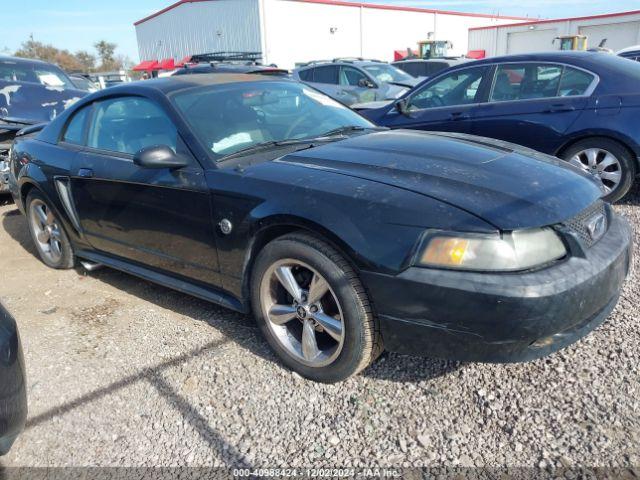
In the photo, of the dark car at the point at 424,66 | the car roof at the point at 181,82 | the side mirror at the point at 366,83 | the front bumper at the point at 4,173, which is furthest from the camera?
the dark car at the point at 424,66

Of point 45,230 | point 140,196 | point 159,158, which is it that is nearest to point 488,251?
point 159,158

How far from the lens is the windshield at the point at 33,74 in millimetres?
8875

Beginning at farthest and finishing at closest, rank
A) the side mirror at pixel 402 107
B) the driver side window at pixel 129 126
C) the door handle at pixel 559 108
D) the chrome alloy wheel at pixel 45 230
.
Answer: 1. the side mirror at pixel 402 107
2. the door handle at pixel 559 108
3. the chrome alloy wheel at pixel 45 230
4. the driver side window at pixel 129 126

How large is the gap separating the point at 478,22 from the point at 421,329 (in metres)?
51.8

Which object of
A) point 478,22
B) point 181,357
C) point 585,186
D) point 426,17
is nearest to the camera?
point 585,186

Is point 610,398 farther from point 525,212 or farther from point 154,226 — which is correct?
point 154,226

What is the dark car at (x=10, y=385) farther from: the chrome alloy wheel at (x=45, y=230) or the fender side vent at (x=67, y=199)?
the chrome alloy wheel at (x=45, y=230)

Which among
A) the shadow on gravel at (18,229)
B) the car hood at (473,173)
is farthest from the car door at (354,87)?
the car hood at (473,173)

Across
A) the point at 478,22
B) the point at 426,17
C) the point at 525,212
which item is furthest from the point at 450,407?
the point at 478,22

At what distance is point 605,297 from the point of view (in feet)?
7.70

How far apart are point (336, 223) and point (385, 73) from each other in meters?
11.0

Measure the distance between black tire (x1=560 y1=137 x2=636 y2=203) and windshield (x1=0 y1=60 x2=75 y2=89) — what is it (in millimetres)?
8377

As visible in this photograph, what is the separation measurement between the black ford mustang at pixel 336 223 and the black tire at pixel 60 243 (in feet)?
1.29

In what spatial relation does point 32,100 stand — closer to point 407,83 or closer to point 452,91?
point 452,91
